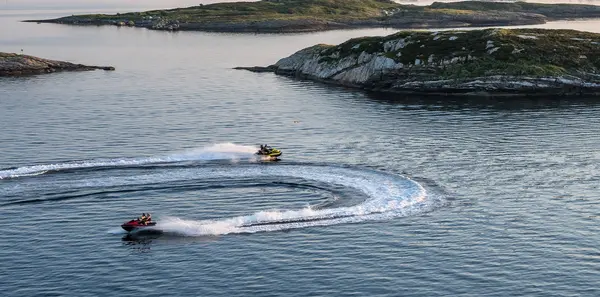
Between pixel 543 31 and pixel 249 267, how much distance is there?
13896 centimetres

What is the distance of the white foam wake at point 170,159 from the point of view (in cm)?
9888

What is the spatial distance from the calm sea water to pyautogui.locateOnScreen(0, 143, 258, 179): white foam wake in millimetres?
374

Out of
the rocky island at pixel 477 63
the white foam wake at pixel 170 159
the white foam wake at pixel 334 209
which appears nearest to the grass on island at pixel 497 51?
the rocky island at pixel 477 63

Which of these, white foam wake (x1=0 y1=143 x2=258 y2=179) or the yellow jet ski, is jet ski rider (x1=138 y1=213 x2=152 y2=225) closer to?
white foam wake (x1=0 y1=143 x2=258 y2=179)

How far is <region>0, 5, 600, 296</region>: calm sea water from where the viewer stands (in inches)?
2672

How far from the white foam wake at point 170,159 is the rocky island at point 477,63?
219ft

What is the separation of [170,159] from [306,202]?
25.8 m

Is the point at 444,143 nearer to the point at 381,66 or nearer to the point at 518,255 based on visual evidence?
the point at 518,255

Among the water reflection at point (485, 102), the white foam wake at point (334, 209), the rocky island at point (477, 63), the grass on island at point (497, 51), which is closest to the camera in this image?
the white foam wake at point (334, 209)

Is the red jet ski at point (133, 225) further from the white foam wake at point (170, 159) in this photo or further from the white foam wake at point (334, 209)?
the white foam wake at point (170, 159)

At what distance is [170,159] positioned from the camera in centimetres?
10650

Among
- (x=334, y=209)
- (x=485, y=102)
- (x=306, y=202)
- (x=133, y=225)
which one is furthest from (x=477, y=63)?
(x=133, y=225)

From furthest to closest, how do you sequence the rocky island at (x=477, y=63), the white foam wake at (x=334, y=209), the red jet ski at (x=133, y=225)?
the rocky island at (x=477, y=63), the white foam wake at (x=334, y=209), the red jet ski at (x=133, y=225)

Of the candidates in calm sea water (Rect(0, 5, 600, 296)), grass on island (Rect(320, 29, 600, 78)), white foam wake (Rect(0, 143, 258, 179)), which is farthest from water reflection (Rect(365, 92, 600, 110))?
white foam wake (Rect(0, 143, 258, 179))
